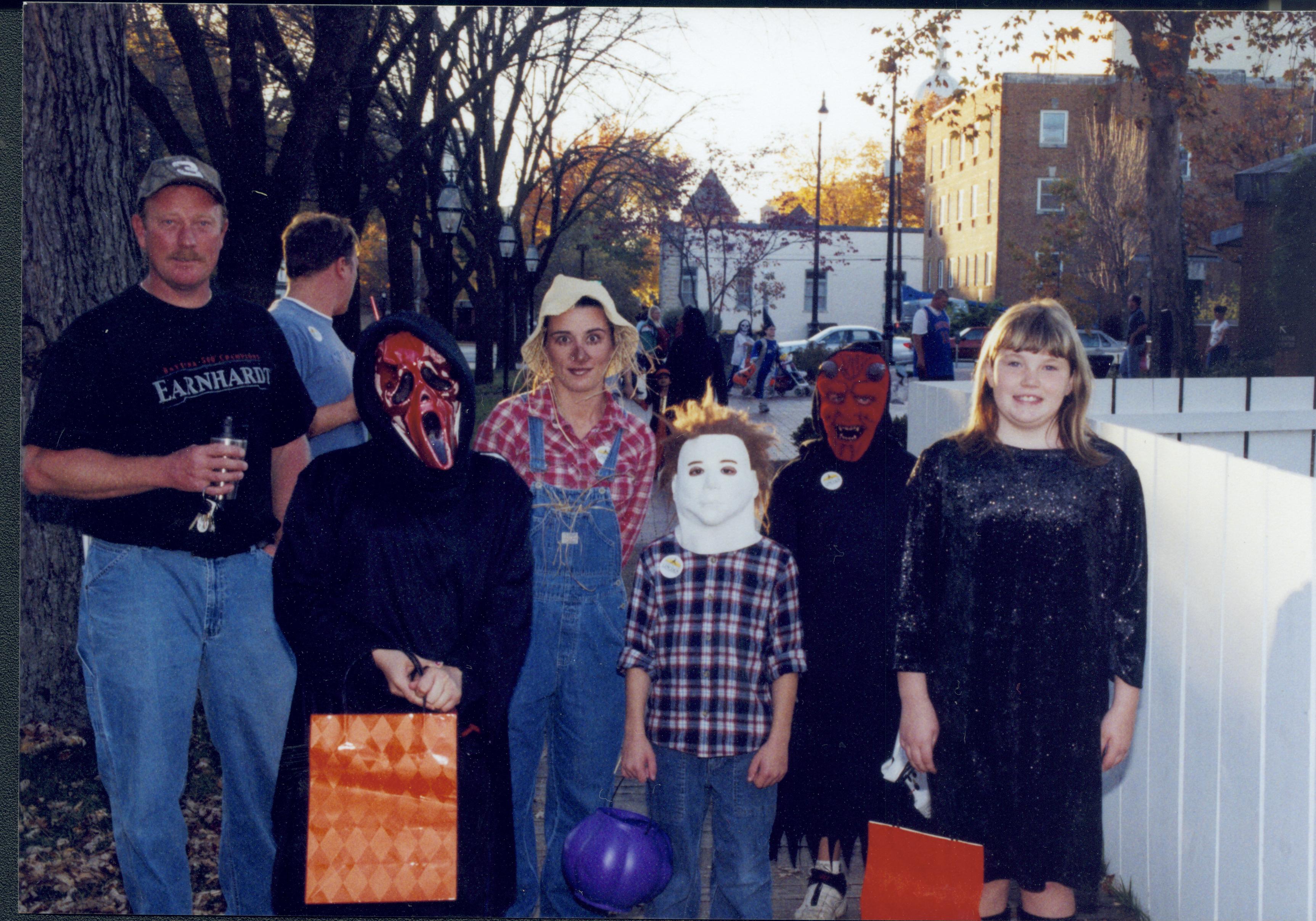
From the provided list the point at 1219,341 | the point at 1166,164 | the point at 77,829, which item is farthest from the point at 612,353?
the point at 1219,341

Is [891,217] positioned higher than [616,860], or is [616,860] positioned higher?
[891,217]

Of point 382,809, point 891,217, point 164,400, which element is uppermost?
point 891,217

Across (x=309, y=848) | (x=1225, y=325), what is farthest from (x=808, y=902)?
(x=1225, y=325)

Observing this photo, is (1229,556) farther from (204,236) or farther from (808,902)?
(204,236)

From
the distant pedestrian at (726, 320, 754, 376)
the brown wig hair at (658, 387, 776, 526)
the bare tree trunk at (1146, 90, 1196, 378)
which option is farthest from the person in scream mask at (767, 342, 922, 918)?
the bare tree trunk at (1146, 90, 1196, 378)

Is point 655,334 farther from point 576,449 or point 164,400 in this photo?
point 164,400

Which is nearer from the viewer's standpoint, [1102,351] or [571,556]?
[571,556]

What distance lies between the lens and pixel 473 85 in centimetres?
851

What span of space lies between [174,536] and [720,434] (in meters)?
1.60

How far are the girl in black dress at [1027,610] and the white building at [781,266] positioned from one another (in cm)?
166

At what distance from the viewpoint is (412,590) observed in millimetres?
2910

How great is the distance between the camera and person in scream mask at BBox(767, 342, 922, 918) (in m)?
3.60

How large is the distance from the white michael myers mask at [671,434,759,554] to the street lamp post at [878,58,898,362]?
105 centimetres

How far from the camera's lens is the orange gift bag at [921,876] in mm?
3309
